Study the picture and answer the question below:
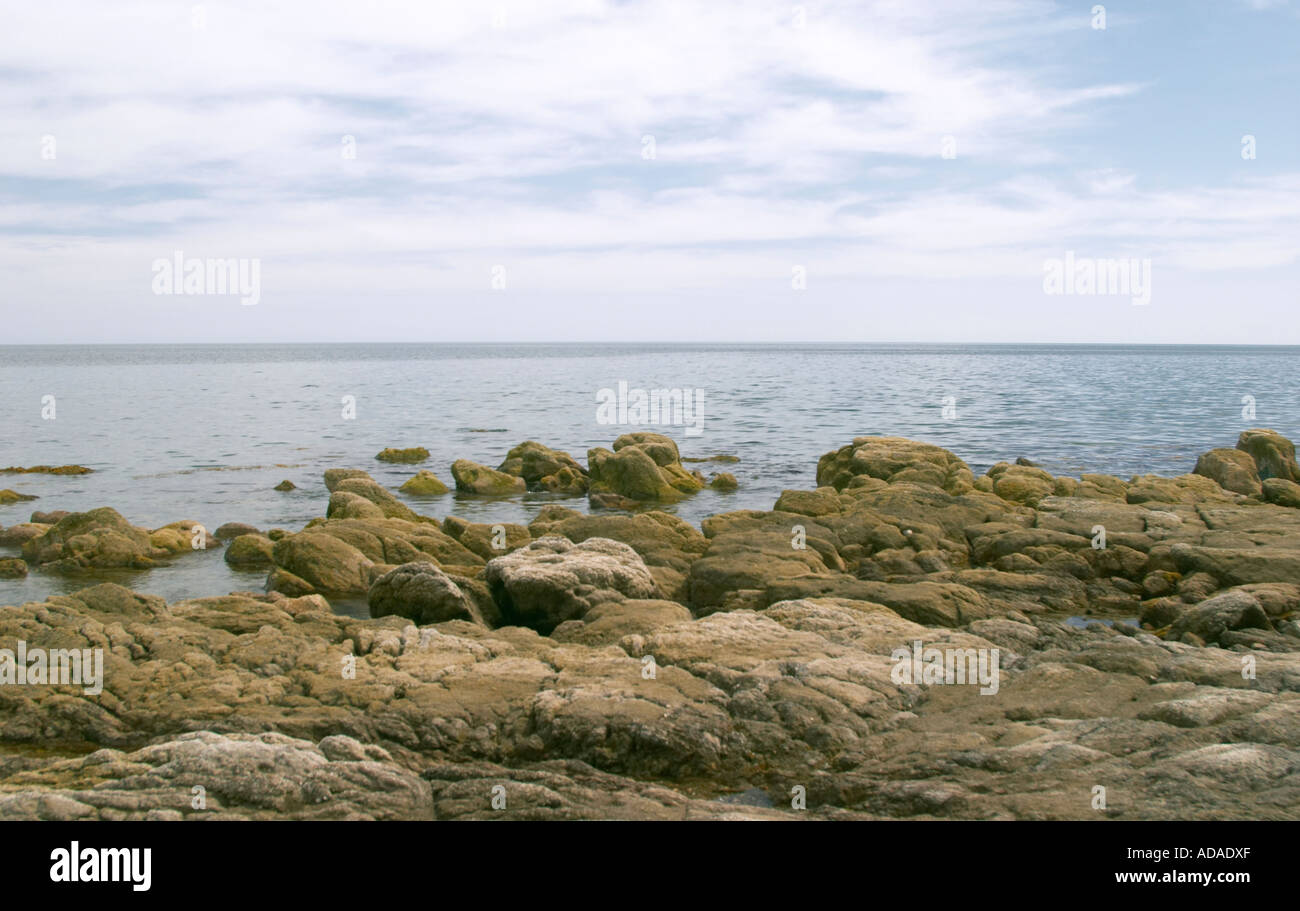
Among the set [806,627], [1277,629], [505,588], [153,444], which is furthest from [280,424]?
[1277,629]

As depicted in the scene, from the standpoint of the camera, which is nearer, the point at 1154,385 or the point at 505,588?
the point at 505,588

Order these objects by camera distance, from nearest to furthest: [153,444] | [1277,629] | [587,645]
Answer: [587,645] < [1277,629] < [153,444]

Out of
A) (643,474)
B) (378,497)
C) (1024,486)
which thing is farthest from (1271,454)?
(378,497)

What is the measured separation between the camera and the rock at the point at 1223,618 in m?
11.3

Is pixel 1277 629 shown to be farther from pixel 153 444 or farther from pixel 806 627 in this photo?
pixel 153 444

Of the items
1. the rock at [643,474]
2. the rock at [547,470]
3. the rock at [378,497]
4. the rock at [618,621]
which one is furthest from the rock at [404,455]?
the rock at [618,621]

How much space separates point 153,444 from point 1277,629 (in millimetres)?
38499

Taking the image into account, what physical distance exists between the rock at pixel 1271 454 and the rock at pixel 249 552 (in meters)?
24.7

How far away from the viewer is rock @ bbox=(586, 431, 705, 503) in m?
26.9

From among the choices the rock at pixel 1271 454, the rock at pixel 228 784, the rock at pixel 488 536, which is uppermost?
the rock at pixel 1271 454

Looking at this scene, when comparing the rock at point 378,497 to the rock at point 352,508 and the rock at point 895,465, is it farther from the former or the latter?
the rock at point 895,465

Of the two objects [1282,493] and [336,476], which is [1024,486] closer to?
[1282,493]

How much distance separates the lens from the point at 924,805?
22.9 feet
